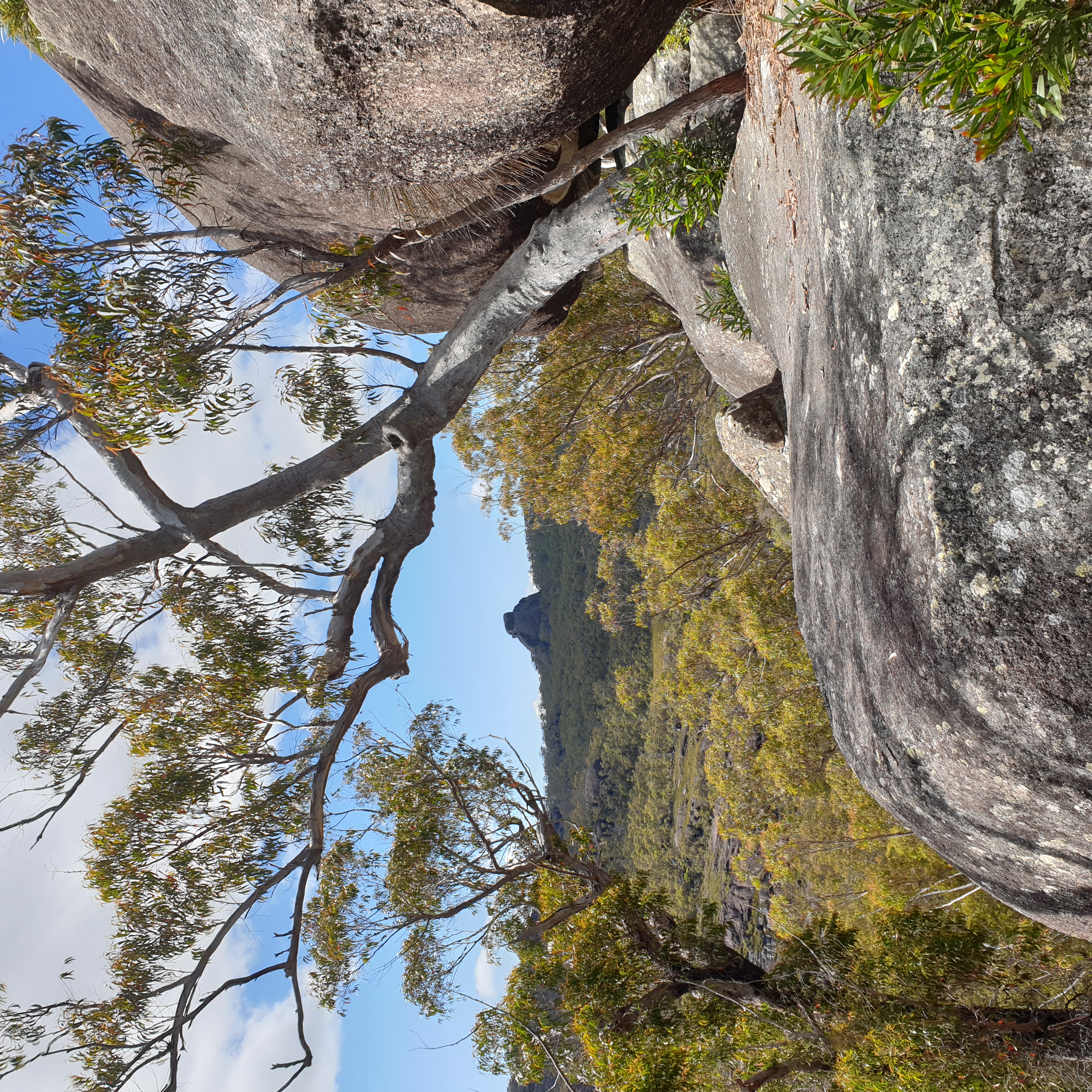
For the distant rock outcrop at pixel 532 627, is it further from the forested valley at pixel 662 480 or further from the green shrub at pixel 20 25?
the green shrub at pixel 20 25

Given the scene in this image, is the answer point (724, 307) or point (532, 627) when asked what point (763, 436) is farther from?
point (532, 627)

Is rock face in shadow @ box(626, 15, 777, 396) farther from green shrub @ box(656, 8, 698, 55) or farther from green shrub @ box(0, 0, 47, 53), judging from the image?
green shrub @ box(0, 0, 47, 53)

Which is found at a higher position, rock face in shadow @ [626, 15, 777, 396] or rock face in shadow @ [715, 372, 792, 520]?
rock face in shadow @ [626, 15, 777, 396]

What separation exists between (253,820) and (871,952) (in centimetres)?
683

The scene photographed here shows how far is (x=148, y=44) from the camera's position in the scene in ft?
18.2

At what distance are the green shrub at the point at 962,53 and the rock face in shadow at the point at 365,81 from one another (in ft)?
9.71

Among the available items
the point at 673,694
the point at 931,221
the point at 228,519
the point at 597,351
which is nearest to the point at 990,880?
the point at 931,221

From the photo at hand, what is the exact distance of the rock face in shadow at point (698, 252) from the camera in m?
6.30

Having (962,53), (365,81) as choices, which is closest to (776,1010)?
(962,53)

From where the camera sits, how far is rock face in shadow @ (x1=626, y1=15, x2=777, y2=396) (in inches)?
248

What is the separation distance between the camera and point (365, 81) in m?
5.03

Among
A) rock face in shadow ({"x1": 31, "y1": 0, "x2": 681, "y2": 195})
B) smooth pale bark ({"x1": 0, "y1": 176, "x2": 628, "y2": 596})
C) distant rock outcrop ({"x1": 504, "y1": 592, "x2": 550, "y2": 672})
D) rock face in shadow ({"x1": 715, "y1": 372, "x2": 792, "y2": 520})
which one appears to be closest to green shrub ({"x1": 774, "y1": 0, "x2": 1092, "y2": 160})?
rock face in shadow ({"x1": 31, "y1": 0, "x2": 681, "y2": 195})

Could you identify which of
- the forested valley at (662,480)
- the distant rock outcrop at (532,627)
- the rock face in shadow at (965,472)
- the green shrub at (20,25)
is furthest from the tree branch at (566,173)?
the distant rock outcrop at (532,627)

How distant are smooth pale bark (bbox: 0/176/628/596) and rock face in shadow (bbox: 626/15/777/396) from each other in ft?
2.37
